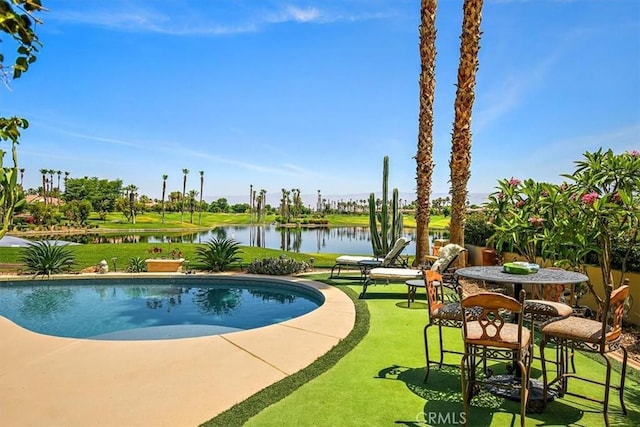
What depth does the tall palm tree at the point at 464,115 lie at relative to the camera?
32.7ft

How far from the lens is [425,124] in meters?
11.8

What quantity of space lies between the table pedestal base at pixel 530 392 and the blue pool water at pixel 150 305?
185 inches

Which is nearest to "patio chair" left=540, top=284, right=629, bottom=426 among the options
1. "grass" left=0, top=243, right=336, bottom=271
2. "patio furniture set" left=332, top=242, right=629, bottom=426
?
"patio furniture set" left=332, top=242, right=629, bottom=426

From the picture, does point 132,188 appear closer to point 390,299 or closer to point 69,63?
point 69,63

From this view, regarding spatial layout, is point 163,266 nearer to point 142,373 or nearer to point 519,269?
point 142,373

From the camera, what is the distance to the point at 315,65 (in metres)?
13.8

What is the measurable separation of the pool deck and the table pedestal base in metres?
1.83

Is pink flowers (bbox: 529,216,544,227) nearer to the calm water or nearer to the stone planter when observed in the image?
the stone planter

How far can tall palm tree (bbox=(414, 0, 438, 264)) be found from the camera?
11523 millimetres

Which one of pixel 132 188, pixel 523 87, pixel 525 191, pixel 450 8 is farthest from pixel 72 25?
pixel 132 188

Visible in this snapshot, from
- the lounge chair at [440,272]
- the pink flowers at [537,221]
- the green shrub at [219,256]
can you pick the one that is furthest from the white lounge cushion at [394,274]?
the green shrub at [219,256]

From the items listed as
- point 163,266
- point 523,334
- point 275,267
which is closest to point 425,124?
point 275,267

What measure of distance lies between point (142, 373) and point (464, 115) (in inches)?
367

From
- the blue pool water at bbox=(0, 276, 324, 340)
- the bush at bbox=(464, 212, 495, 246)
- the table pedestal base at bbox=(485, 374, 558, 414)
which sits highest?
the bush at bbox=(464, 212, 495, 246)
